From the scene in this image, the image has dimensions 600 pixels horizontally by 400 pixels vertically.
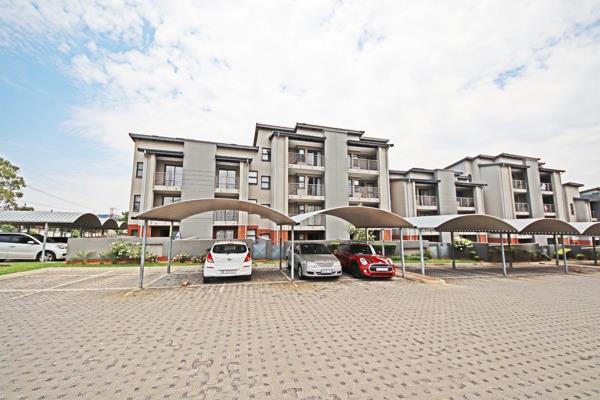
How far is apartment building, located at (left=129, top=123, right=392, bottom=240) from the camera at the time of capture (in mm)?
20469

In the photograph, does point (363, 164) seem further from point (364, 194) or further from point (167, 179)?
point (167, 179)

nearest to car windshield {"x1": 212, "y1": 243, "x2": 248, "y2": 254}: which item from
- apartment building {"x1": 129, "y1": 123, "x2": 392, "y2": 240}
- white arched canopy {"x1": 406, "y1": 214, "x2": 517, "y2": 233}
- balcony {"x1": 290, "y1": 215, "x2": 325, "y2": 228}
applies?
white arched canopy {"x1": 406, "y1": 214, "x2": 517, "y2": 233}

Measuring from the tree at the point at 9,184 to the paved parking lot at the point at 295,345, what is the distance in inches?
985

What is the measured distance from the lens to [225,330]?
4.77 meters

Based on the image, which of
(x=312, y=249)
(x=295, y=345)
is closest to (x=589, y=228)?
(x=312, y=249)

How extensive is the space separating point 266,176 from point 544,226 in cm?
1888

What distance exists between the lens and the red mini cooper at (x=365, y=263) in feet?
33.8

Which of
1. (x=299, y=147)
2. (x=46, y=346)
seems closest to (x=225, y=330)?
(x=46, y=346)

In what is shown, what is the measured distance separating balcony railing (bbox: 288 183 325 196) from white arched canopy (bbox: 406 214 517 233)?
1075cm

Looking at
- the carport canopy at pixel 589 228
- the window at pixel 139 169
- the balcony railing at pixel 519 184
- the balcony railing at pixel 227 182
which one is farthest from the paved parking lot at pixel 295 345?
the balcony railing at pixel 519 184

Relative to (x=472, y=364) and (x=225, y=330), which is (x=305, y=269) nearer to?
(x=225, y=330)

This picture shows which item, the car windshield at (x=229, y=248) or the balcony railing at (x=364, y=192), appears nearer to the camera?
the car windshield at (x=229, y=248)

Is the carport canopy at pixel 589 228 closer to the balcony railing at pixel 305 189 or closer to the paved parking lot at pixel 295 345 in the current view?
the paved parking lot at pixel 295 345

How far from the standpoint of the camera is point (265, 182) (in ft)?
76.0
